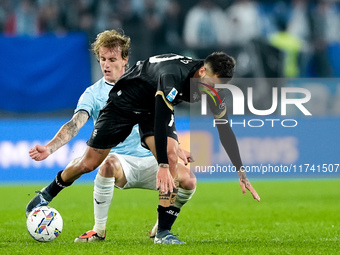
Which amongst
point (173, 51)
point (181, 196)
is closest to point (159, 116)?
point (181, 196)

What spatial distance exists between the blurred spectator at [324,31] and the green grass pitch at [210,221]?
8.69 feet

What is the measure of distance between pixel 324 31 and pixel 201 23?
2767 millimetres

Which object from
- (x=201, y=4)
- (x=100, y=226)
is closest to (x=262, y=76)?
(x=201, y=4)

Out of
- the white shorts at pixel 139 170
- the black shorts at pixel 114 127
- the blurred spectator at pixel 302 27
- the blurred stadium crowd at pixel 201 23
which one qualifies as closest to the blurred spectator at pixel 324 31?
the blurred stadium crowd at pixel 201 23

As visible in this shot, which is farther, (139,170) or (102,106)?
(102,106)

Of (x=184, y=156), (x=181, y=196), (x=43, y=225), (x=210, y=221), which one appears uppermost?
(x=184, y=156)

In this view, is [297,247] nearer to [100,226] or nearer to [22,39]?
[100,226]

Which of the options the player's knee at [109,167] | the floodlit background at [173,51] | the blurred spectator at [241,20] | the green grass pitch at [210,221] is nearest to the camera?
the green grass pitch at [210,221]

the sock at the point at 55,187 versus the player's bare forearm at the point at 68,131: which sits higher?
the player's bare forearm at the point at 68,131

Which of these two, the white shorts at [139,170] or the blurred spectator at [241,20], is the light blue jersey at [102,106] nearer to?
the white shorts at [139,170]

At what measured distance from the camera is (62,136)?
7164 millimetres

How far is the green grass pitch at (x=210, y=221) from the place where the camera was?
6.44 m

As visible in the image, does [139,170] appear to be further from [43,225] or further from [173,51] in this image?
[173,51]

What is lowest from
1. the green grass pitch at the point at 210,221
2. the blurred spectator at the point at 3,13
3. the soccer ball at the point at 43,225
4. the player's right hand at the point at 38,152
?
the green grass pitch at the point at 210,221
